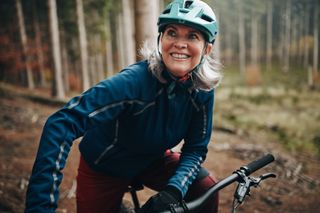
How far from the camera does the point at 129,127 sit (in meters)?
2.66

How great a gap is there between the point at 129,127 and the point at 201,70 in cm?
83

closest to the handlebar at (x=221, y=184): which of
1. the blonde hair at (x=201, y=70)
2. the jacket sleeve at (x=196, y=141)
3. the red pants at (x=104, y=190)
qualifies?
the jacket sleeve at (x=196, y=141)

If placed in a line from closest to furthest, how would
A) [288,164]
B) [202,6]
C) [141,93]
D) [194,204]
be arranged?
[194,204] < [141,93] < [202,6] < [288,164]

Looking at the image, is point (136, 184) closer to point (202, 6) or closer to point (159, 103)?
point (159, 103)

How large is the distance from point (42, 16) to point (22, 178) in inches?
936

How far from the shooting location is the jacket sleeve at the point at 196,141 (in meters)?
2.79

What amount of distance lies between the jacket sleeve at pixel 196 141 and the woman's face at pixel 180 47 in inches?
16.3

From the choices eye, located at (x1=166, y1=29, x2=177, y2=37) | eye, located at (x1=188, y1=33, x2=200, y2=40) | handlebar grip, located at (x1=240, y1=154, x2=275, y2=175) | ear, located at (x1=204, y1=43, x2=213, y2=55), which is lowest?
handlebar grip, located at (x1=240, y1=154, x2=275, y2=175)

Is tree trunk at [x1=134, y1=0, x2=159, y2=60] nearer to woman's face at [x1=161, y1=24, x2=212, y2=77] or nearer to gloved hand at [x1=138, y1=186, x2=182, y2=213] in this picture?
woman's face at [x1=161, y1=24, x2=212, y2=77]

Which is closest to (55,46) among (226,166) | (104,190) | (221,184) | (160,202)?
(226,166)

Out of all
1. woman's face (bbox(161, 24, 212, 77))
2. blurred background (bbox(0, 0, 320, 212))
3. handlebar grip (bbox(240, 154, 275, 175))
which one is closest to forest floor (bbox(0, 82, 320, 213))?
blurred background (bbox(0, 0, 320, 212))

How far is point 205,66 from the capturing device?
287 centimetres

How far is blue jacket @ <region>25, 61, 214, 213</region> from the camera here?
192 centimetres

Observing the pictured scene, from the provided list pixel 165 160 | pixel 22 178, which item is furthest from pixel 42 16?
pixel 165 160
